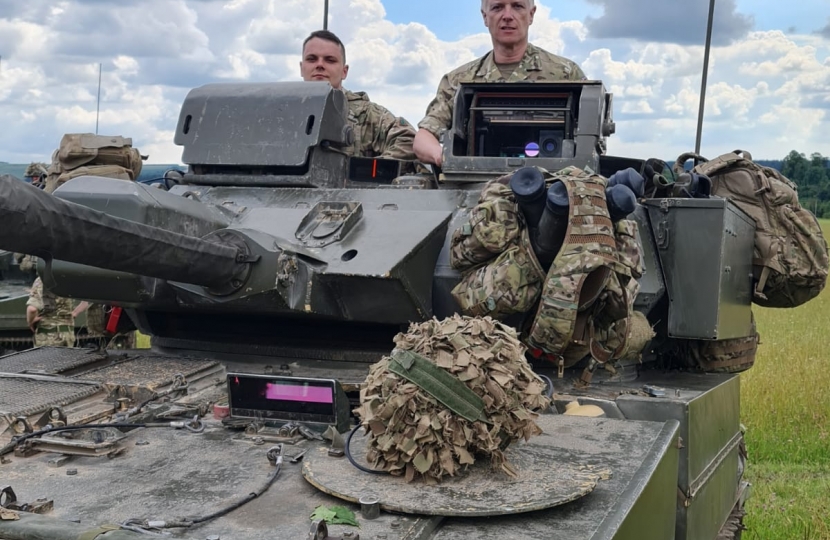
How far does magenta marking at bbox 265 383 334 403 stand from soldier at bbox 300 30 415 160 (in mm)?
3304

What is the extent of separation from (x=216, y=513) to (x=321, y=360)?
1961 mm

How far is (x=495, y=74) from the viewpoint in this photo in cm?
689

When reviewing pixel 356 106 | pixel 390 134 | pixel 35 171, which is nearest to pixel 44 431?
pixel 390 134

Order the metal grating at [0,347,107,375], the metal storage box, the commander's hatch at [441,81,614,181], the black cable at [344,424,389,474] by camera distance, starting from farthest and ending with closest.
Answer: the commander's hatch at [441,81,614,181], the metal storage box, the metal grating at [0,347,107,375], the black cable at [344,424,389,474]

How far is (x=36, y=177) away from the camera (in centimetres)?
1280

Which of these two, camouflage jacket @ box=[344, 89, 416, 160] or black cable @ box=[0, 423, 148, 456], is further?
camouflage jacket @ box=[344, 89, 416, 160]

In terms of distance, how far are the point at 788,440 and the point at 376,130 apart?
17.4 ft

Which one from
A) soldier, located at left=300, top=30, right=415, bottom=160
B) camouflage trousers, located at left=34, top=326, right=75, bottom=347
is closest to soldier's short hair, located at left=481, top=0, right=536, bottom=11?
soldier, located at left=300, top=30, right=415, bottom=160

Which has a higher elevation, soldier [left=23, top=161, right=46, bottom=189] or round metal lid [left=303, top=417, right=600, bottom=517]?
soldier [left=23, top=161, right=46, bottom=189]

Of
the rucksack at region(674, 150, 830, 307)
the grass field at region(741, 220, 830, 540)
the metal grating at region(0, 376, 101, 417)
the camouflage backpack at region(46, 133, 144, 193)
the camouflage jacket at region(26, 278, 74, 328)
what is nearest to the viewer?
the metal grating at region(0, 376, 101, 417)

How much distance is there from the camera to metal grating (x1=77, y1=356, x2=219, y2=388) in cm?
473

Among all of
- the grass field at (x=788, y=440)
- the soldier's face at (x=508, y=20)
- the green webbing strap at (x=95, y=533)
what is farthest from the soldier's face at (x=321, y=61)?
the green webbing strap at (x=95, y=533)

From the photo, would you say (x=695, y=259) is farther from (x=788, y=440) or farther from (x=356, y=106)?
(x=788, y=440)

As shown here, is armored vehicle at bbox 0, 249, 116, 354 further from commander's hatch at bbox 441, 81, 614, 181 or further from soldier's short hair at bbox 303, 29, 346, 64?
commander's hatch at bbox 441, 81, 614, 181
